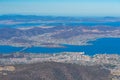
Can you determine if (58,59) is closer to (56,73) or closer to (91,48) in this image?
(56,73)

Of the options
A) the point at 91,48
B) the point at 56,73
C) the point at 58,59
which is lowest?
the point at 91,48

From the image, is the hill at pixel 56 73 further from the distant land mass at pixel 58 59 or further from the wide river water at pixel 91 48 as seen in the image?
the wide river water at pixel 91 48

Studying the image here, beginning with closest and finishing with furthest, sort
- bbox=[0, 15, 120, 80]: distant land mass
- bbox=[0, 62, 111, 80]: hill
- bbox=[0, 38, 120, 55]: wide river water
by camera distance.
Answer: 1. bbox=[0, 62, 111, 80]: hill
2. bbox=[0, 15, 120, 80]: distant land mass
3. bbox=[0, 38, 120, 55]: wide river water

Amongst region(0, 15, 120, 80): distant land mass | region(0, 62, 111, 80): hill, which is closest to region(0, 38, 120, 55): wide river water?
region(0, 15, 120, 80): distant land mass

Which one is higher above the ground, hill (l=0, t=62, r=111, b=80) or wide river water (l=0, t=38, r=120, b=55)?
hill (l=0, t=62, r=111, b=80)

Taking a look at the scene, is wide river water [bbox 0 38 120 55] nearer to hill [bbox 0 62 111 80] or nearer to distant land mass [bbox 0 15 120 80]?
distant land mass [bbox 0 15 120 80]

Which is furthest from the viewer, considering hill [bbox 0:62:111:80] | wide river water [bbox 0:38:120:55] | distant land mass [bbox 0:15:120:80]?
wide river water [bbox 0:38:120:55]

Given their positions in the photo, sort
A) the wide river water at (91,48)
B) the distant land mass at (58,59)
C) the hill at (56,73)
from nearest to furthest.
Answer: the hill at (56,73), the distant land mass at (58,59), the wide river water at (91,48)

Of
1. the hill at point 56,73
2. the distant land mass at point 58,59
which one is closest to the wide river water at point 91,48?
the distant land mass at point 58,59

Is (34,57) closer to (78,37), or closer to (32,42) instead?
(32,42)

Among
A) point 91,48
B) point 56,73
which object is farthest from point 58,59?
point 91,48

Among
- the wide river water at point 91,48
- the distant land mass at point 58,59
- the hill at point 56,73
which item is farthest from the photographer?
the wide river water at point 91,48
